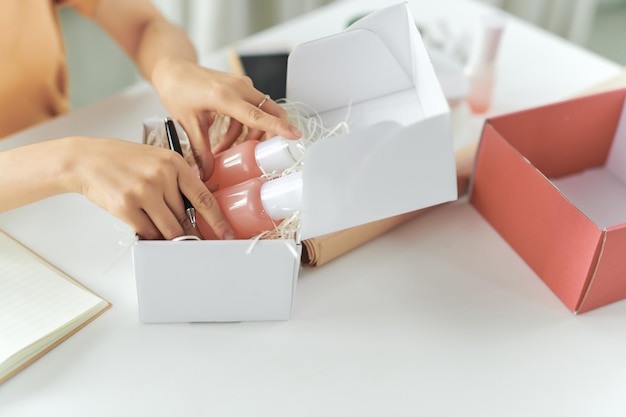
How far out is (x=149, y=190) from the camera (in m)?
0.55

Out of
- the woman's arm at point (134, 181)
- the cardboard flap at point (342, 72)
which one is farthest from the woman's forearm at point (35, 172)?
the cardboard flap at point (342, 72)

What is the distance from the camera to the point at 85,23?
4.13 ft

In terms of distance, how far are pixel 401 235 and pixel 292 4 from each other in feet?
3.71

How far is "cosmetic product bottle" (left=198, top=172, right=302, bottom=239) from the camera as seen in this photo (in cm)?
56

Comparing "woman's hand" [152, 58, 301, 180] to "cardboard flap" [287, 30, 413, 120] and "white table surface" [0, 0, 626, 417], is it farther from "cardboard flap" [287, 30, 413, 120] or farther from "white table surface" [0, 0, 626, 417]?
"white table surface" [0, 0, 626, 417]

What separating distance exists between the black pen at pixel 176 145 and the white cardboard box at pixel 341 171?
0.05m

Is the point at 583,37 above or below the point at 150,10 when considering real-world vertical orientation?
below

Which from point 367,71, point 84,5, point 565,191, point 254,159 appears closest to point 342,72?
point 367,71

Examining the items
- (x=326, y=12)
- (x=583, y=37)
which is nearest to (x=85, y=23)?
(x=326, y=12)

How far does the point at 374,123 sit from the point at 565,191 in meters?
0.34

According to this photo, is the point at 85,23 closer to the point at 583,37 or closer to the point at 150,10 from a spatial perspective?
the point at 150,10

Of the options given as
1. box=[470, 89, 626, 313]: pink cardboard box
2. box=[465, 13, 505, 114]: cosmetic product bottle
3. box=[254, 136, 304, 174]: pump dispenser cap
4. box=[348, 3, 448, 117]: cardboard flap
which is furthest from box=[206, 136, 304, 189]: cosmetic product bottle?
box=[465, 13, 505, 114]: cosmetic product bottle

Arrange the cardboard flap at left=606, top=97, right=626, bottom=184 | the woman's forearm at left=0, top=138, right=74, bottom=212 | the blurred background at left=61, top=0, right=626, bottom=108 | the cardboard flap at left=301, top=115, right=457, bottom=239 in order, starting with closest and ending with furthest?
the cardboard flap at left=301, top=115, right=457, bottom=239, the woman's forearm at left=0, top=138, right=74, bottom=212, the cardboard flap at left=606, top=97, right=626, bottom=184, the blurred background at left=61, top=0, right=626, bottom=108

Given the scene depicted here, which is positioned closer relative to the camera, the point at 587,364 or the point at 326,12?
the point at 587,364
